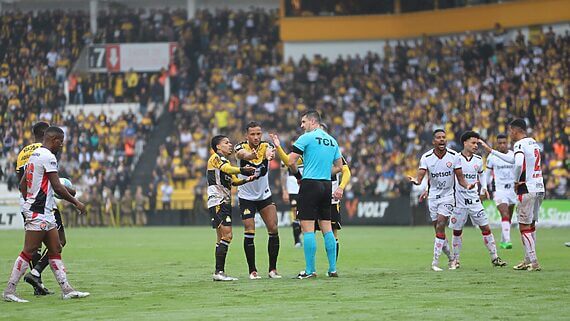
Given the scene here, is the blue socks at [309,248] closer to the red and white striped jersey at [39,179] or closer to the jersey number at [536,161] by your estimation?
the jersey number at [536,161]

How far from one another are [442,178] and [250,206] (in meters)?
3.80

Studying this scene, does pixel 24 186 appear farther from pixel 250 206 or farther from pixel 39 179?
pixel 250 206

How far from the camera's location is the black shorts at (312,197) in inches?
690

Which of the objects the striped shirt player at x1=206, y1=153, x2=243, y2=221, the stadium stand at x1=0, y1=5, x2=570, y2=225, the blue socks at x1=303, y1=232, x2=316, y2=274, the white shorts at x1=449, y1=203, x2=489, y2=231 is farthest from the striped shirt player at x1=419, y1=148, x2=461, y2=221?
the stadium stand at x1=0, y1=5, x2=570, y2=225

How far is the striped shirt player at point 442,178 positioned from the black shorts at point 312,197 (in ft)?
9.23

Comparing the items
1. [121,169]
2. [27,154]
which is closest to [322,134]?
[27,154]

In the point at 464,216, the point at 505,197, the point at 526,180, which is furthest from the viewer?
the point at 505,197

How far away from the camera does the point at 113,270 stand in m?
20.7

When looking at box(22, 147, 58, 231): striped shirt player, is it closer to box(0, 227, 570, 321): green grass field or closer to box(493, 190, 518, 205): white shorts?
box(0, 227, 570, 321): green grass field

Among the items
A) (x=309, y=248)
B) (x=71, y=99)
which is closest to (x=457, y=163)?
(x=309, y=248)

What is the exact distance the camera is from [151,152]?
2012 inches

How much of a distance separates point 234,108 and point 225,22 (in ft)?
26.1

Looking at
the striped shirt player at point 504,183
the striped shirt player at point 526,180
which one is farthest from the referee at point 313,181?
the striped shirt player at point 504,183

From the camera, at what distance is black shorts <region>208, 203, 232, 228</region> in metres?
17.8
